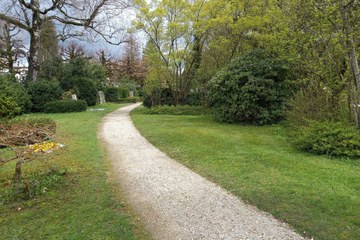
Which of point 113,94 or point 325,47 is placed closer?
point 325,47

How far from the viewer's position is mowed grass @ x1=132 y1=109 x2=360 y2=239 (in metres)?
3.07

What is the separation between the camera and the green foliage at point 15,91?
14.1 m

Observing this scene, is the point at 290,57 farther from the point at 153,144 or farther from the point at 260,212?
the point at 260,212

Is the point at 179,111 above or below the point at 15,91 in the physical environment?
below

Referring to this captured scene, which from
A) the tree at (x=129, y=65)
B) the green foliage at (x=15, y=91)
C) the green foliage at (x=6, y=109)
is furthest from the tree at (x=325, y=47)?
the tree at (x=129, y=65)

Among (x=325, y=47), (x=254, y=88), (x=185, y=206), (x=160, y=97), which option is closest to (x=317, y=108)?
(x=325, y=47)

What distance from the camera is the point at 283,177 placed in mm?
4496

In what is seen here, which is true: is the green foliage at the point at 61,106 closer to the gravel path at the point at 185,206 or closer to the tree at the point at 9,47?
the tree at the point at 9,47

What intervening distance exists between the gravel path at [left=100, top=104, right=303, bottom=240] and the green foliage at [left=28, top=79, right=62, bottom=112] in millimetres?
13379

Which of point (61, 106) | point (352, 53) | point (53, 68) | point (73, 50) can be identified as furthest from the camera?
point (73, 50)

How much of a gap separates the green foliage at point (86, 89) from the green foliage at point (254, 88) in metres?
13.4

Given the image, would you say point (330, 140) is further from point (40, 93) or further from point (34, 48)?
point (34, 48)

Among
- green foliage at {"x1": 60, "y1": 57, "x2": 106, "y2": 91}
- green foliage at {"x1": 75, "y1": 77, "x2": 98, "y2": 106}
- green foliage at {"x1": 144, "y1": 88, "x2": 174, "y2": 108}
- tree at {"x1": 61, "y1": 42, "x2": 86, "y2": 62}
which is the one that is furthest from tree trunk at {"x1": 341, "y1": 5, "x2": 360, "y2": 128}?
tree at {"x1": 61, "y1": 42, "x2": 86, "y2": 62}

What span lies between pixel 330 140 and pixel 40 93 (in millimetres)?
16557
